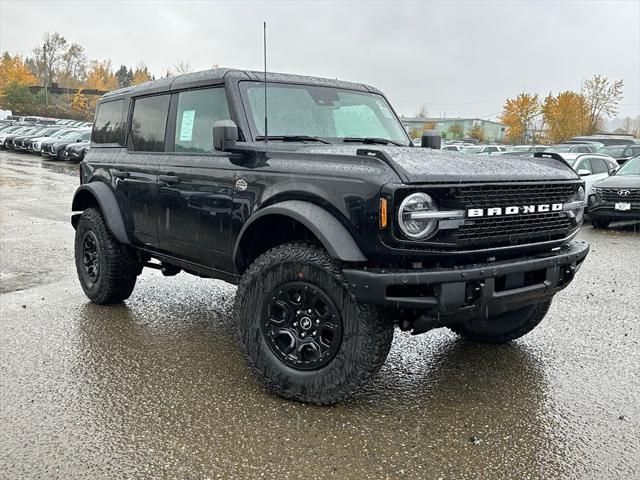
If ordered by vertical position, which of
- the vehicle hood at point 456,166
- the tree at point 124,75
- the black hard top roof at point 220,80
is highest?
the tree at point 124,75

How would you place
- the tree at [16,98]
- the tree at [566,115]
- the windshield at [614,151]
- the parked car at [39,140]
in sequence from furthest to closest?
the tree at [16,98], the tree at [566,115], the parked car at [39,140], the windshield at [614,151]

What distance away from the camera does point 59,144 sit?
1037 inches

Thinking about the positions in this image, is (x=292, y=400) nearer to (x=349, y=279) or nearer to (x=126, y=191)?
(x=349, y=279)

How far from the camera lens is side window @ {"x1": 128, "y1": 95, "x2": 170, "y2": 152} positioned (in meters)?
4.72

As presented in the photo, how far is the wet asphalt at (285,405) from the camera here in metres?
2.82

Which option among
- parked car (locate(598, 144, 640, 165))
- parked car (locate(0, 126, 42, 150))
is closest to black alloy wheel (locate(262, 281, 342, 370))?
parked car (locate(598, 144, 640, 165))

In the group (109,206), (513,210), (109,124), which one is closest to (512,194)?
(513,210)

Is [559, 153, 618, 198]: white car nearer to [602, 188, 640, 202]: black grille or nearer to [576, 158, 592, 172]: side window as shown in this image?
[576, 158, 592, 172]: side window

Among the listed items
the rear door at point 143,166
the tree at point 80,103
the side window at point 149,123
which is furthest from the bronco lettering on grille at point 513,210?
the tree at point 80,103

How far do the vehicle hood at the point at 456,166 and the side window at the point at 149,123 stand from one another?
4.39ft

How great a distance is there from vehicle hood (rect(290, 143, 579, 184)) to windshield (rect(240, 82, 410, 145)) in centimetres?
30

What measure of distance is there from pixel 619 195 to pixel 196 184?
1005 centimetres

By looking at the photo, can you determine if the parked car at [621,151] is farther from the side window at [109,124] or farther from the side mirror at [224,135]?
the side mirror at [224,135]

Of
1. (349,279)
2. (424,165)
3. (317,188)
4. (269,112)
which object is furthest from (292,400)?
(269,112)
